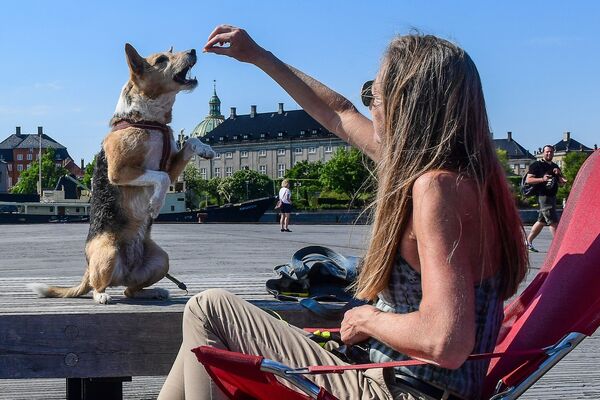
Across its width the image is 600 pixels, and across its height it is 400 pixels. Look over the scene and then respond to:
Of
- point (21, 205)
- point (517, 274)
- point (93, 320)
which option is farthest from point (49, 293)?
point (21, 205)

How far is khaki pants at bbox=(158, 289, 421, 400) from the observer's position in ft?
8.11

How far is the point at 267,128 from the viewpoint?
13462cm

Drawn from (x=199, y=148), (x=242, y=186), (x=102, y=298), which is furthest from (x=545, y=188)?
(x=242, y=186)

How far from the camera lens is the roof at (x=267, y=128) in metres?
130

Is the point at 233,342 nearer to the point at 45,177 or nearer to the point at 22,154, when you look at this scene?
the point at 45,177

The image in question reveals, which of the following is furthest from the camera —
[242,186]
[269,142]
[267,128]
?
[267,128]

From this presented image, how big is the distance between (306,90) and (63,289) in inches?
61.1

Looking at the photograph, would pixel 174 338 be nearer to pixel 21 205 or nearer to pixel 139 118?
pixel 139 118

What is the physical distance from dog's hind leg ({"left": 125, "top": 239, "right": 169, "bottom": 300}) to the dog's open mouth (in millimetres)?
872

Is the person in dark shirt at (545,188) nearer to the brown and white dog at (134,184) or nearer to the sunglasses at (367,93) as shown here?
the brown and white dog at (134,184)

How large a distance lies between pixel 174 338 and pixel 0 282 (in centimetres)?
171

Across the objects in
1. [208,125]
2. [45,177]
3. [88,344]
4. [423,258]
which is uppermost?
[208,125]

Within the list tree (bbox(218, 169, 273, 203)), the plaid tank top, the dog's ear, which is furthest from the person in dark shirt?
tree (bbox(218, 169, 273, 203))

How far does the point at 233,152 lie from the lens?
446 ft
